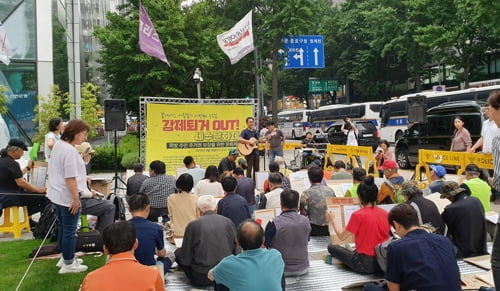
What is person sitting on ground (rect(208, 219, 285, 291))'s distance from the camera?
129 inches

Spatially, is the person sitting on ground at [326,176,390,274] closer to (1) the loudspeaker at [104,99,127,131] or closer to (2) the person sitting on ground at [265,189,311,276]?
(2) the person sitting on ground at [265,189,311,276]

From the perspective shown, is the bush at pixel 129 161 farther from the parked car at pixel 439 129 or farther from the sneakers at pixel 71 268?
the sneakers at pixel 71 268

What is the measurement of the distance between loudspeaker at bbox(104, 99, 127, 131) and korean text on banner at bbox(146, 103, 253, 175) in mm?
1933

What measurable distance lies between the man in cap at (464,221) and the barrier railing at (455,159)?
13.6 feet

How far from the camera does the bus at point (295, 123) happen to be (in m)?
46.7

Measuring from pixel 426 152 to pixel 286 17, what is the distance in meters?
15.9

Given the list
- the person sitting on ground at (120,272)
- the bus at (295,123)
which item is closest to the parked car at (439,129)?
the person sitting on ground at (120,272)

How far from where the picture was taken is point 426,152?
36.6 feet

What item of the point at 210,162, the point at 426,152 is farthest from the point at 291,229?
the point at 210,162

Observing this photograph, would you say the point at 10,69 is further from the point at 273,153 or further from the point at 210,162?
the point at 273,153

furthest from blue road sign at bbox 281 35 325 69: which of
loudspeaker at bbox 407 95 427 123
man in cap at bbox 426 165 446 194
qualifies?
man in cap at bbox 426 165 446 194

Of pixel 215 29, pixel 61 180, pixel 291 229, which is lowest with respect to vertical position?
pixel 291 229

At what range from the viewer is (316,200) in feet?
22.6

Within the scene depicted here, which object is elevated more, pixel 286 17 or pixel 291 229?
pixel 286 17
